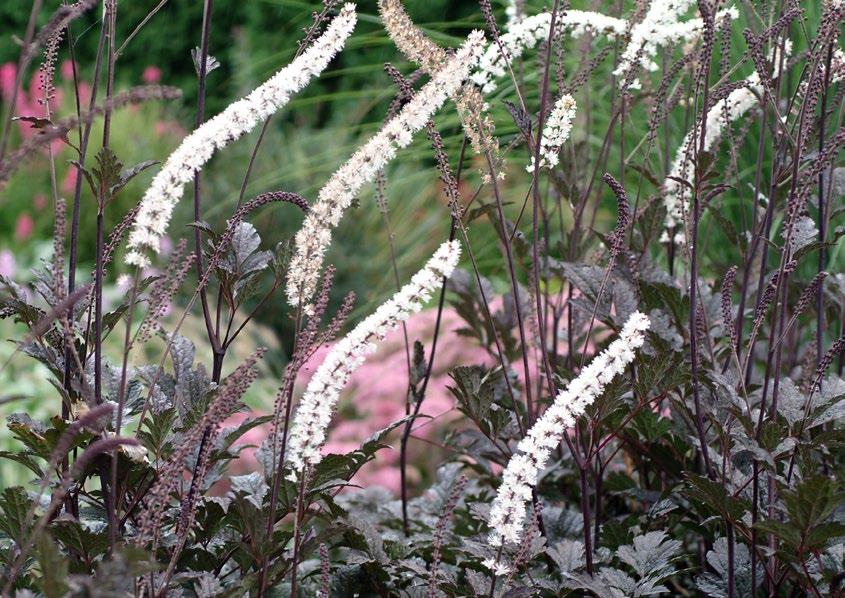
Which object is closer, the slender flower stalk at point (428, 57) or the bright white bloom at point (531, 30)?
the slender flower stalk at point (428, 57)

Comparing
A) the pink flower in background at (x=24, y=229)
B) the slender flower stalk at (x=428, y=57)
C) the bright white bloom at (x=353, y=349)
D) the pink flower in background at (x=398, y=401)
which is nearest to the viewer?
the bright white bloom at (x=353, y=349)

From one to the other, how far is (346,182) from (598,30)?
930 mm

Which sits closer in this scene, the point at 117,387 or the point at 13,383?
the point at 117,387

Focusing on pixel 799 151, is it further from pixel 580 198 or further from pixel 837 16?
pixel 580 198

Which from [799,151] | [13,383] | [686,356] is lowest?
[686,356]

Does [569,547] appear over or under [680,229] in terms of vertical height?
under

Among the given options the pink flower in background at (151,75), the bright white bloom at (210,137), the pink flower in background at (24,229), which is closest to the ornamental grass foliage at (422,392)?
the bright white bloom at (210,137)

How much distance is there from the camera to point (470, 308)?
2223 mm

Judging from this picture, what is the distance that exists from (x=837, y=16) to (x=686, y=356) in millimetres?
595

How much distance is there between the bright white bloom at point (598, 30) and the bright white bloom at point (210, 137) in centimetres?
47

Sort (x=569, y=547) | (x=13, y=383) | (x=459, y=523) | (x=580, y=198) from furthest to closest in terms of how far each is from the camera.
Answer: (x=13, y=383), (x=459, y=523), (x=580, y=198), (x=569, y=547)

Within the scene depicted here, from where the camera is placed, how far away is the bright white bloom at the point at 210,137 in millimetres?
1139

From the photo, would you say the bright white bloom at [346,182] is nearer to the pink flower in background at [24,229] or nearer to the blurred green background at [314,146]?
the blurred green background at [314,146]

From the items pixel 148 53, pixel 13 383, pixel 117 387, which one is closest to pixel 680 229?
pixel 117 387
